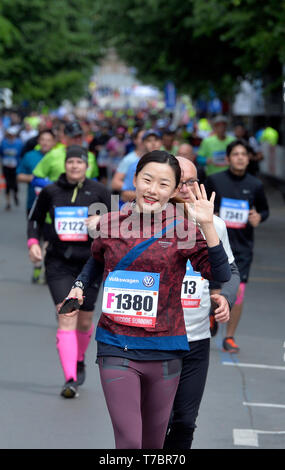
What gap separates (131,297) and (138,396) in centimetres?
42

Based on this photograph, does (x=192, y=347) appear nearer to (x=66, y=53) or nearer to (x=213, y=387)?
(x=213, y=387)

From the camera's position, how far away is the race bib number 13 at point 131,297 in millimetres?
4473

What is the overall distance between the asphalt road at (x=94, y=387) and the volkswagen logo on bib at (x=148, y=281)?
195 centimetres

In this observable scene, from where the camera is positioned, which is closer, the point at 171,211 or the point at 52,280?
the point at 171,211

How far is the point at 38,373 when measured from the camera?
8.04m

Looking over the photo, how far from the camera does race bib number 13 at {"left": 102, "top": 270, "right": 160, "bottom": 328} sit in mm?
4473

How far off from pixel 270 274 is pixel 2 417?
24.6 ft

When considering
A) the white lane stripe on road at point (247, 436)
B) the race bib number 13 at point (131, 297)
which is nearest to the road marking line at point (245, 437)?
the white lane stripe on road at point (247, 436)

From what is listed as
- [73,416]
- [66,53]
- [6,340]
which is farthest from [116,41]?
[73,416]

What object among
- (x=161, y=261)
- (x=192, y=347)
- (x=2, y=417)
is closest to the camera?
(x=161, y=261)

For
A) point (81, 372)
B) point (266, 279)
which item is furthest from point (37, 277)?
point (81, 372)

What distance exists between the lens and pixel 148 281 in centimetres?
450

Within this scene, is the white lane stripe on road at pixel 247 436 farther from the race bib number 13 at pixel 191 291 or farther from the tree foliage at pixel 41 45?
the tree foliage at pixel 41 45
